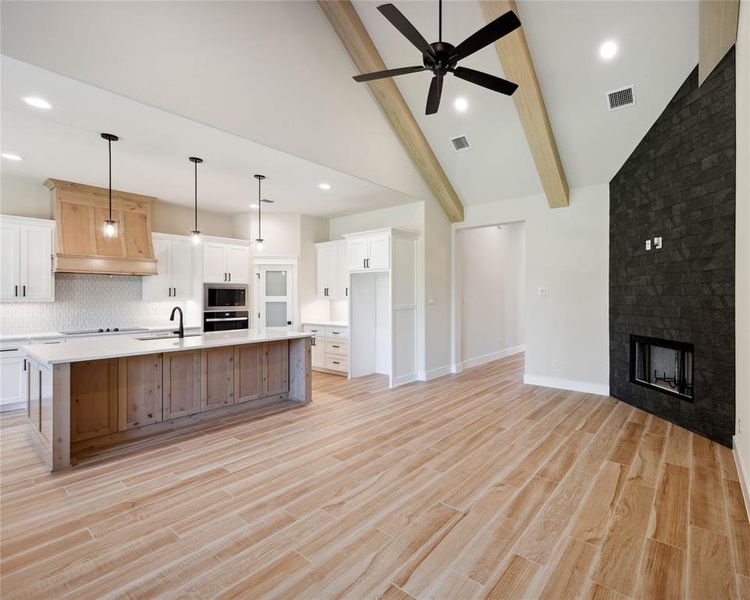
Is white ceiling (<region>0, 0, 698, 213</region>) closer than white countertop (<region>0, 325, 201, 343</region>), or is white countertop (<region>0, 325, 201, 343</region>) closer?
white ceiling (<region>0, 0, 698, 213</region>)

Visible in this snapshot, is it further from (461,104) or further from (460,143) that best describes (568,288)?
(461,104)

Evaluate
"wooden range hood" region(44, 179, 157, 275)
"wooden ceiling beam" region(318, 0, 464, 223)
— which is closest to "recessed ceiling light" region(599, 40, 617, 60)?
"wooden ceiling beam" region(318, 0, 464, 223)

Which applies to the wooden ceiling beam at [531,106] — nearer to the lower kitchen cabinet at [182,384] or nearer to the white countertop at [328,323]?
the white countertop at [328,323]

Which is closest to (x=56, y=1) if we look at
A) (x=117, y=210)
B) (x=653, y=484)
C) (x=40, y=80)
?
(x=40, y=80)

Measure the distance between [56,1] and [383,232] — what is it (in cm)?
411

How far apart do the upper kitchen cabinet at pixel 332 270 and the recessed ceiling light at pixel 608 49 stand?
171 inches

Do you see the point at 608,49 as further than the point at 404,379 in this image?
No

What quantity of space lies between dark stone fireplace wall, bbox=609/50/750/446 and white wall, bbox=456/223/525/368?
7.79 feet

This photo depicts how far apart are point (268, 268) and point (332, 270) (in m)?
1.16

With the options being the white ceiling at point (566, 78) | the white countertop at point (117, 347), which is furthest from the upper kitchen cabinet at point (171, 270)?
the white ceiling at point (566, 78)

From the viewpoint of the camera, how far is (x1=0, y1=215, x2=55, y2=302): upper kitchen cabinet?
469cm

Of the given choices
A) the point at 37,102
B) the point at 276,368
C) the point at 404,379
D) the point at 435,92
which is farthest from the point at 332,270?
the point at 37,102

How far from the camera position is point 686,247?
3.97 m

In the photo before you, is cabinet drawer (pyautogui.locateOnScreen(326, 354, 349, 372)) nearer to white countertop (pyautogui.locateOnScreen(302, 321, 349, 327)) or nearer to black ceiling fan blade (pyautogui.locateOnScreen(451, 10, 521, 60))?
white countertop (pyautogui.locateOnScreen(302, 321, 349, 327))
